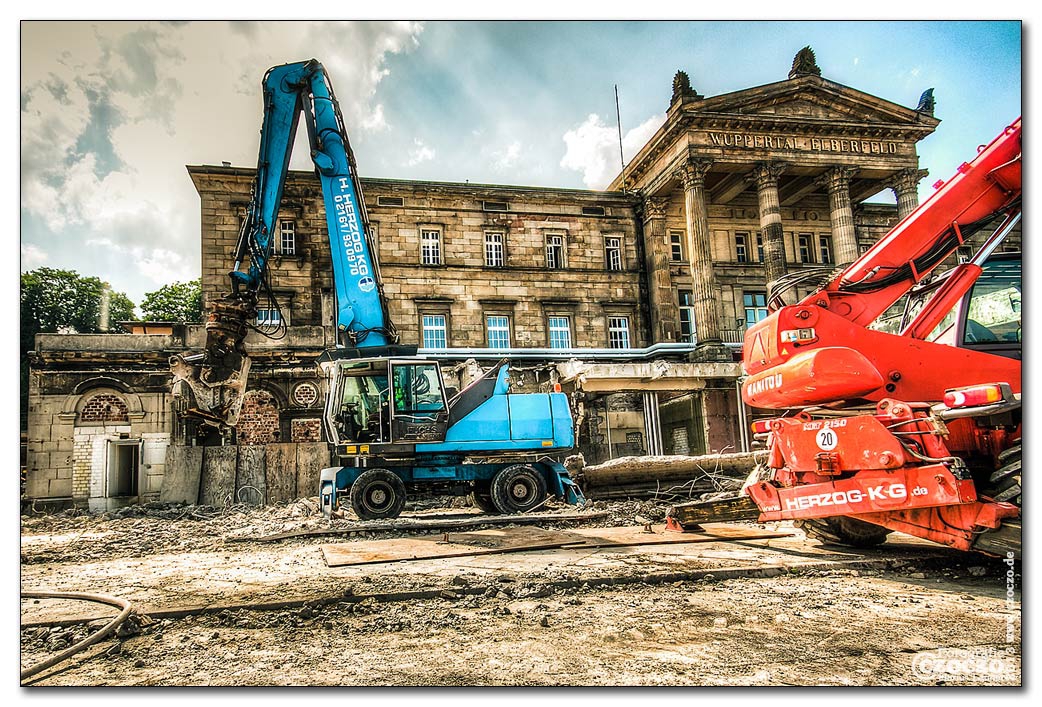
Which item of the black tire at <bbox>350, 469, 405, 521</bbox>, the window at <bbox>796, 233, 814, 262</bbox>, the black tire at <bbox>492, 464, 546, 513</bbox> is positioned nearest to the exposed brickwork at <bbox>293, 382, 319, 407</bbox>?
the black tire at <bbox>350, 469, 405, 521</bbox>

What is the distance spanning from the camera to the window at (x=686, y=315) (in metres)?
23.9

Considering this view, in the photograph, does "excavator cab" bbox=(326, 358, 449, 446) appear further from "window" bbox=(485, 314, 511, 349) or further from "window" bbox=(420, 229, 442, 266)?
"window" bbox=(420, 229, 442, 266)

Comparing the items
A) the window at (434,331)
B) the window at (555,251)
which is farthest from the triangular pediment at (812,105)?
the window at (434,331)

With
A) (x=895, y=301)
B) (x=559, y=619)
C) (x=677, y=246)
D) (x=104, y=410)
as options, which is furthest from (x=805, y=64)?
(x=677, y=246)

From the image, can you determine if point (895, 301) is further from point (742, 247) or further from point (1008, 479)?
point (742, 247)

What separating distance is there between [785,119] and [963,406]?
11871 mm

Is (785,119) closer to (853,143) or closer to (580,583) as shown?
(853,143)

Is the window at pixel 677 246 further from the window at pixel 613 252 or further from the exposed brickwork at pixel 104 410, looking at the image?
the exposed brickwork at pixel 104 410

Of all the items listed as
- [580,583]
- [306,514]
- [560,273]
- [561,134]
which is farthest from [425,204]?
[580,583]

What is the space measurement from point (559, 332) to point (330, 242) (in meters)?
14.1

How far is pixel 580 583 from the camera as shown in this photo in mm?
5027

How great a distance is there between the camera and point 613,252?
24156 millimetres

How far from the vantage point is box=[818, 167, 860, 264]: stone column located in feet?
68.3

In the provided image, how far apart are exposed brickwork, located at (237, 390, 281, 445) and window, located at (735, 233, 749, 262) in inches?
690
